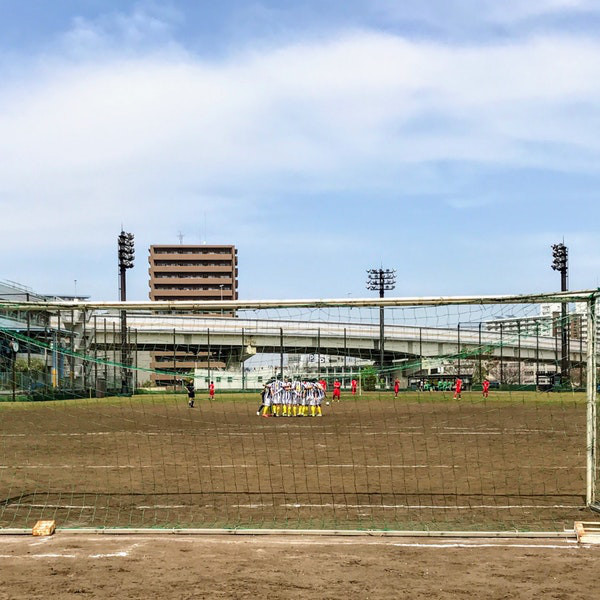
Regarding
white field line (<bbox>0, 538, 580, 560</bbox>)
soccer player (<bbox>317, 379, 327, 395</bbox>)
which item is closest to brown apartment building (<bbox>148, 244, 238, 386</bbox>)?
soccer player (<bbox>317, 379, 327, 395</bbox>)

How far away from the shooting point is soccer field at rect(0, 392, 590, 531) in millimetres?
10758

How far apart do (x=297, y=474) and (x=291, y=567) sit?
743 cm

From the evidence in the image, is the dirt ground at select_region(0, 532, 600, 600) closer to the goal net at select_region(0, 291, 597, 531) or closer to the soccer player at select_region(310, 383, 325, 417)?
the goal net at select_region(0, 291, 597, 531)

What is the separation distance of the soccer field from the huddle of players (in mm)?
4769

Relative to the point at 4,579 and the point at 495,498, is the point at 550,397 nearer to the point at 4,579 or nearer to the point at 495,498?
the point at 495,498

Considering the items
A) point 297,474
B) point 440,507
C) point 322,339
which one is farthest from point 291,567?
point 322,339

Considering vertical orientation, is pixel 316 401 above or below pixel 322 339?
below

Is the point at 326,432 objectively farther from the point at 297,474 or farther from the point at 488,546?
the point at 488,546

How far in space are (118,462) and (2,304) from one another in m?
6.53

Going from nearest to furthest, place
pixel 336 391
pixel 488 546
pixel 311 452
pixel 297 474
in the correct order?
pixel 488 546, pixel 297 474, pixel 311 452, pixel 336 391

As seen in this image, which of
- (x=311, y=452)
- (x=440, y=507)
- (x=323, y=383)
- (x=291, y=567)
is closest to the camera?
(x=291, y=567)

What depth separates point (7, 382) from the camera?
47188 millimetres

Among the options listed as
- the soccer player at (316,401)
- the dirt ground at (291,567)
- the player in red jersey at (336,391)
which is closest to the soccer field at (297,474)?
the dirt ground at (291,567)

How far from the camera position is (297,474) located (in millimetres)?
15203
